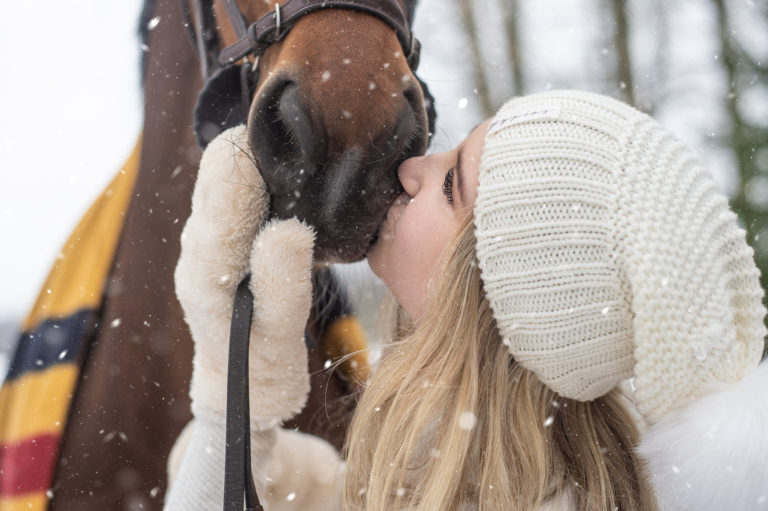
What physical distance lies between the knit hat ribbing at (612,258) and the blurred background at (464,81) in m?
0.50

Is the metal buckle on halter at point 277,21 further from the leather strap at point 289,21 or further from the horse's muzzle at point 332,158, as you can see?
the horse's muzzle at point 332,158

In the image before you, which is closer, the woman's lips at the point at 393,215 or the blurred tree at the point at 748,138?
the woman's lips at the point at 393,215

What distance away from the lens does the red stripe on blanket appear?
Answer: 1093mm

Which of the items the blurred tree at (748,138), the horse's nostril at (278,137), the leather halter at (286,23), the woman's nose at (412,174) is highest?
the leather halter at (286,23)

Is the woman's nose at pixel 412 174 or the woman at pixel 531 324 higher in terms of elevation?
the woman's nose at pixel 412 174

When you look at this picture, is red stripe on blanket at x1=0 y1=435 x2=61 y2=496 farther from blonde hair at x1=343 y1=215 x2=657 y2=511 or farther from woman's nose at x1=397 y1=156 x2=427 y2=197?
woman's nose at x1=397 y1=156 x2=427 y2=197

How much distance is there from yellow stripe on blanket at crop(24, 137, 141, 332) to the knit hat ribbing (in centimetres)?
75

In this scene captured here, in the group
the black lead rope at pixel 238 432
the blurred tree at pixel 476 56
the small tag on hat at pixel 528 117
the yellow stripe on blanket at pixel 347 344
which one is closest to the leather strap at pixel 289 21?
the small tag on hat at pixel 528 117

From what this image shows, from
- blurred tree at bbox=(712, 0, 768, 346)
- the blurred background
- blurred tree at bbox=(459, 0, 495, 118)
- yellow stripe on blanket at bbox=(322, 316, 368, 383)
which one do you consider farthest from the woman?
blurred tree at bbox=(459, 0, 495, 118)

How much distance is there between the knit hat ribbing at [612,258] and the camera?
28.9 inches

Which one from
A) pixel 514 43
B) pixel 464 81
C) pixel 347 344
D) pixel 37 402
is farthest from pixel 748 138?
pixel 37 402

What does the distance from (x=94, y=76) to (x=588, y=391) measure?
1.70 m

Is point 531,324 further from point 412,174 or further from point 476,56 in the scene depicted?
point 476,56

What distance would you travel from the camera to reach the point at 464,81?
3602mm
